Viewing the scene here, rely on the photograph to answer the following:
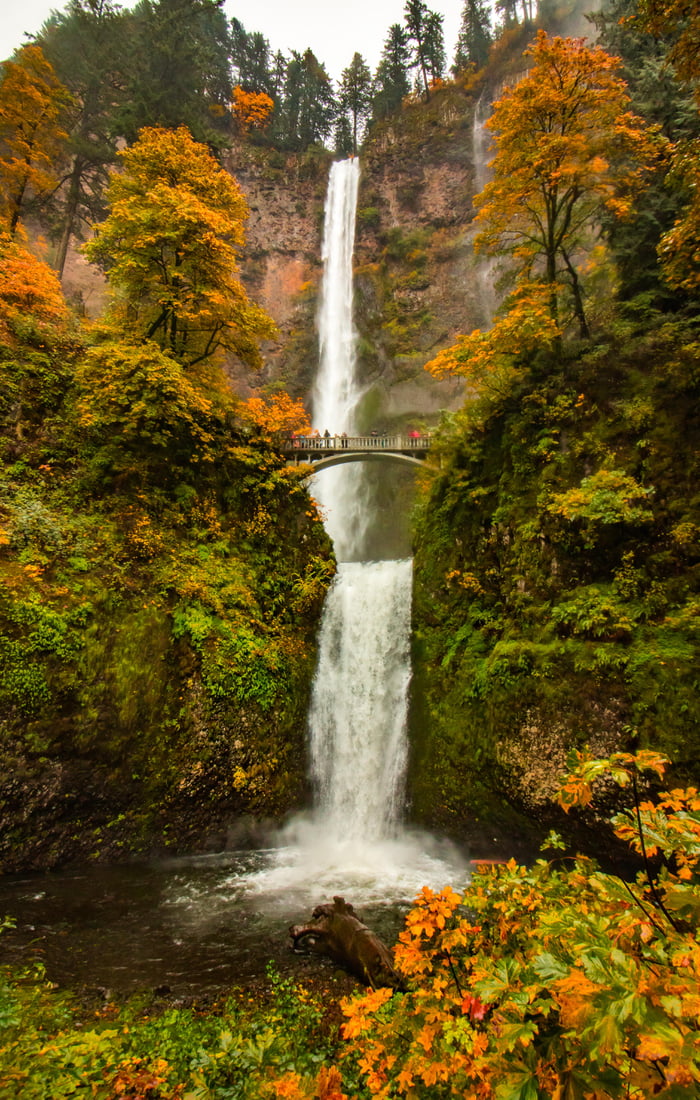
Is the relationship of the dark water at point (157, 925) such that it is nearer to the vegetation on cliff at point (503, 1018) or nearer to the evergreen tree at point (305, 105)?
the vegetation on cliff at point (503, 1018)

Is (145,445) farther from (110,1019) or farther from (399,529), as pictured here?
(399,529)

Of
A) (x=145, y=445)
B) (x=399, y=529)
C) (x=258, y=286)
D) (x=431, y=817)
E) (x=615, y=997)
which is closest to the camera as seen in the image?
(x=615, y=997)

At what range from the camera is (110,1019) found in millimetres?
4355

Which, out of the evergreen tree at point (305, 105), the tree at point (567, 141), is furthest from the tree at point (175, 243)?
the evergreen tree at point (305, 105)

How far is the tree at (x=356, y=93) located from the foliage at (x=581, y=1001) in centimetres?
5256

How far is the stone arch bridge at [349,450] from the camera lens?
1920 centimetres

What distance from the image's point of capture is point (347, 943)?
5656 mm

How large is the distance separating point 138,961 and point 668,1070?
270 inches

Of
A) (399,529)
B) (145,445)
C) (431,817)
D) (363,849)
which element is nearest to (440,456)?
(145,445)

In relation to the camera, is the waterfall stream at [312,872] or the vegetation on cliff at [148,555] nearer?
the waterfall stream at [312,872]

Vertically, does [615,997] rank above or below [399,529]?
below

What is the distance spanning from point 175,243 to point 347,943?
1421 cm

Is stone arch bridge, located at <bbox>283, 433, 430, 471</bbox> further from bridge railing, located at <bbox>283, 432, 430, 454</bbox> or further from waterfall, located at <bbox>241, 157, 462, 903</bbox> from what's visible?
waterfall, located at <bbox>241, 157, 462, 903</bbox>

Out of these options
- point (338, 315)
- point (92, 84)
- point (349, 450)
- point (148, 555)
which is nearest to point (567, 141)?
point (349, 450)
